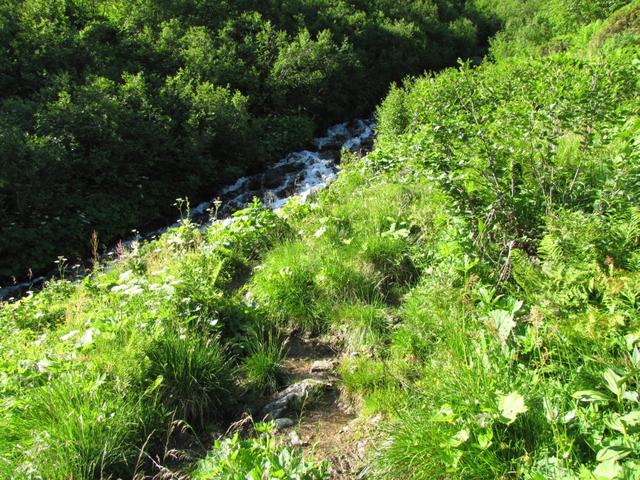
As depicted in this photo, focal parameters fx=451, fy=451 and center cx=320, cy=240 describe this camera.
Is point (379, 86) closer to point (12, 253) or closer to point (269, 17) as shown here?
point (269, 17)

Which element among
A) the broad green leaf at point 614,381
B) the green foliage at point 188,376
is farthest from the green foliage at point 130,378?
the broad green leaf at point 614,381

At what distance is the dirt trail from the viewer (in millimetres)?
2850

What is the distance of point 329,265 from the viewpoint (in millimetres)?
4828

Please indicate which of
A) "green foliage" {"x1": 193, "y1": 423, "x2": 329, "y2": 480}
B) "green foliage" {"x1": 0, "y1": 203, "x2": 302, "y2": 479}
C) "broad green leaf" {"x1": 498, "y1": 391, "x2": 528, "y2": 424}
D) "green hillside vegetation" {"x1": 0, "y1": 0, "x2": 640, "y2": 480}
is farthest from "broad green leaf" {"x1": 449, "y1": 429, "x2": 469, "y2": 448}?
"green foliage" {"x1": 0, "y1": 203, "x2": 302, "y2": 479}

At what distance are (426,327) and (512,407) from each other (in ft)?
4.98

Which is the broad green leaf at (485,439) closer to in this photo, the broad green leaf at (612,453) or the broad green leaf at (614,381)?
the broad green leaf at (612,453)

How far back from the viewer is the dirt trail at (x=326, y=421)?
2.85 meters

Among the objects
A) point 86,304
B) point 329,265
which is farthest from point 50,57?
point 329,265

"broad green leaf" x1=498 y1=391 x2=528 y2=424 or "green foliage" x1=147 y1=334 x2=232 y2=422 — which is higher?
"broad green leaf" x1=498 y1=391 x2=528 y2=424

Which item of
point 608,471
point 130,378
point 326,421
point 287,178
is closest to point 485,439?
point 608,471

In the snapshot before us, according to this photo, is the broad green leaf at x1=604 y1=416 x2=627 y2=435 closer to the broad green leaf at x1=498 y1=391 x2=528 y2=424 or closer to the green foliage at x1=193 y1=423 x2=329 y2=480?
the broad green leaf at x1=498 y1=391 x2=528 y2=424

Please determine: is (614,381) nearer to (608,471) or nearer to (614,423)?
(614,423)

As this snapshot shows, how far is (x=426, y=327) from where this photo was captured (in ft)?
12.0

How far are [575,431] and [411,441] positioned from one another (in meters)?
0.80
